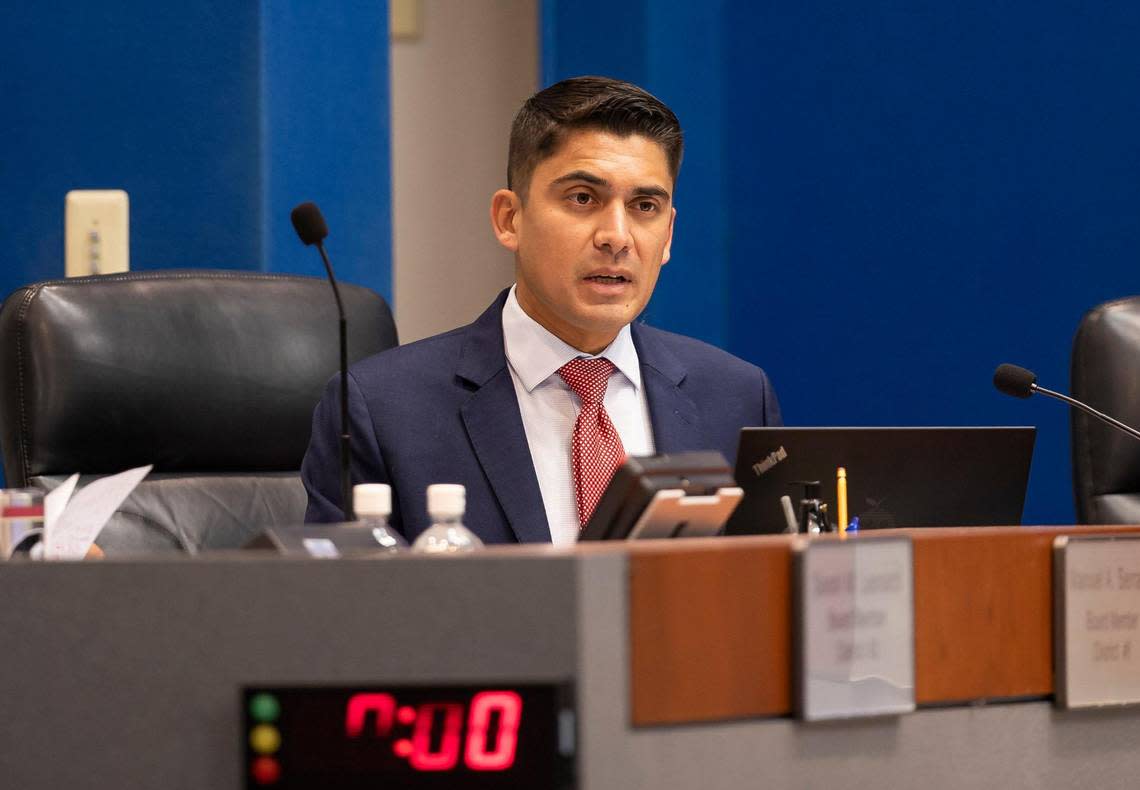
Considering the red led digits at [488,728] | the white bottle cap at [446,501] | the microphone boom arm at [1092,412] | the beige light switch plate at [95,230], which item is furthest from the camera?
the beige light switch plate at [95,230]

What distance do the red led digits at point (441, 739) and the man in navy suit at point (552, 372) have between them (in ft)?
3.18

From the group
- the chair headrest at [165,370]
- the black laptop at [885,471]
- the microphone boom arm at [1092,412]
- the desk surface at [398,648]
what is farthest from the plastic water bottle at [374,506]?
the chair headrest at [165,370]

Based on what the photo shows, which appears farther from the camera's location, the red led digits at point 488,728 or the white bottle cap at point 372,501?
the white bottle cap at point 372,501

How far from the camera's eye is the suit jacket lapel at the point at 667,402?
216 cm

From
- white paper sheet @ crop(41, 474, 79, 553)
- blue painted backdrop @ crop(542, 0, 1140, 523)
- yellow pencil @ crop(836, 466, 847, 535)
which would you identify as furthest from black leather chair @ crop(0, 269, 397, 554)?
blue painted backdrop @ crop(542, 0, 1140, 523)

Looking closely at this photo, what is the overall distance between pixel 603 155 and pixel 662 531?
1094 mm

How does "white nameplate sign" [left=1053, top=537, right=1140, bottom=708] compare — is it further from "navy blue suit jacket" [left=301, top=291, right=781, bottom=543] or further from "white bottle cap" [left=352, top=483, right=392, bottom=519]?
"navy blue suit jacket" [left=301, top=291, right=781, bottom=543]

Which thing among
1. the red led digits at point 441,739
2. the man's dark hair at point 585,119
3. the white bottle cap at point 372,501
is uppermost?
the man's dark hair at point 585,119


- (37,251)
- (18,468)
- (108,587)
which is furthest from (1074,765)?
(37,251)

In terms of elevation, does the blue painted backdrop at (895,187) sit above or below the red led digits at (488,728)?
above

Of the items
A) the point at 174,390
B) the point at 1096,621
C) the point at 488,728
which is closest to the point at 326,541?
the point at 488,728

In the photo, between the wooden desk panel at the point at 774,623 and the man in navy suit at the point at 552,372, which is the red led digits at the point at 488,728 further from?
the man in navy suit at the point at 552,372

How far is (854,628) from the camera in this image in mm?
1072

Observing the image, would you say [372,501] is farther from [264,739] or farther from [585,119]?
[585,119]
